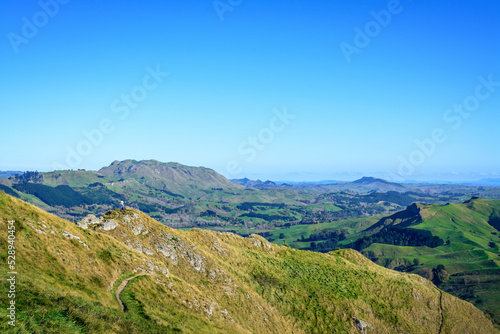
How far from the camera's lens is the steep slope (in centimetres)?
3329

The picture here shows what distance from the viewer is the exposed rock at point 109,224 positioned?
64.4 meters

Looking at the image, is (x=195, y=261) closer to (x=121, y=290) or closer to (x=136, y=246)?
(x=136, y=246)

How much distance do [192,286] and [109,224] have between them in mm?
22453

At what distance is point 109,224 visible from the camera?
2566 inches

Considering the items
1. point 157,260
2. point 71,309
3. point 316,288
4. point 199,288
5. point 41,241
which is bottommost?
point 316,288

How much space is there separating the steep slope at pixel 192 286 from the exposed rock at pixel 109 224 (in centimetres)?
19

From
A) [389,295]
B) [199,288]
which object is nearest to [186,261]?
[199,288]

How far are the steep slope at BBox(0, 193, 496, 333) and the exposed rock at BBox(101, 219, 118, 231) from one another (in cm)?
19

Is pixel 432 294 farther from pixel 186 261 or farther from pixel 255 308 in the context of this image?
pixel 186 261

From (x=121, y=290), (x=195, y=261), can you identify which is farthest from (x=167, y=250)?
(x=121, y=290)

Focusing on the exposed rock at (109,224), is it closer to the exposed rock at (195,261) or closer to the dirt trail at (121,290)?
the exposed rock at (195,261)

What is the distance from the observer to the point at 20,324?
24.7 metres

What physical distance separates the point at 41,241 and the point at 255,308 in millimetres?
42063

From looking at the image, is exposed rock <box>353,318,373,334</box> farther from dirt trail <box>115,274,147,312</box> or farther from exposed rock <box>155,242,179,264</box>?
dirt trail <box>115,274,147,312</box>
